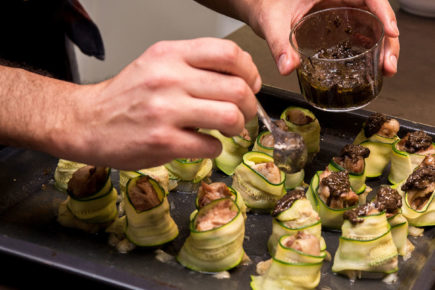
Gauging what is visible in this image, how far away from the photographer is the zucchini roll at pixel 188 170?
2.21 meters

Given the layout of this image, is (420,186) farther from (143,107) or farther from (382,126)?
(143,107)

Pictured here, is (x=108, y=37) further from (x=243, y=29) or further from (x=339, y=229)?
(x=339, y=229)

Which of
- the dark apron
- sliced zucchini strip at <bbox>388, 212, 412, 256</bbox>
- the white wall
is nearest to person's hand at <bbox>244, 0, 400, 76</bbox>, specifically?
sliced zucchini strip at <bbox>388, 212, 412, 256</bbox>

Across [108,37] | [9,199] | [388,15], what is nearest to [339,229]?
[388,15]

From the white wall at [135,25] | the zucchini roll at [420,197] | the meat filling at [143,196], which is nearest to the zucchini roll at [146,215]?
the meat filling at [143,196]

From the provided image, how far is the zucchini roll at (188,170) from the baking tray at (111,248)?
62 millimetres

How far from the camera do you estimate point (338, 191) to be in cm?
198

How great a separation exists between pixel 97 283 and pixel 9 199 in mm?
750

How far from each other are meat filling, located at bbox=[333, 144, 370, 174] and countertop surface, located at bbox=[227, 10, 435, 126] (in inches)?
27.9

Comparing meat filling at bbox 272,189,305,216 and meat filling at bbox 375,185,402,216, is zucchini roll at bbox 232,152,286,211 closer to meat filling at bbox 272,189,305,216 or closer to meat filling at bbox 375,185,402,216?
meat filling at bbox 272,189,305,216

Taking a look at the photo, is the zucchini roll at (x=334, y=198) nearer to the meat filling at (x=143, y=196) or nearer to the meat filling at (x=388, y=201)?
the meat filling at (x=388, y=201)

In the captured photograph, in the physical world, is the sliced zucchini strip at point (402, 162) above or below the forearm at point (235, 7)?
below

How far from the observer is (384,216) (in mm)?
1838

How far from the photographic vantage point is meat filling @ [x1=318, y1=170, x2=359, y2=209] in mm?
1983
